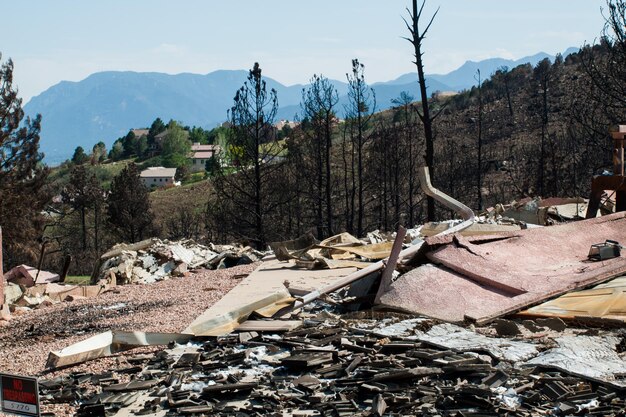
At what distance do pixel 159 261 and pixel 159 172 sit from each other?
100 metres

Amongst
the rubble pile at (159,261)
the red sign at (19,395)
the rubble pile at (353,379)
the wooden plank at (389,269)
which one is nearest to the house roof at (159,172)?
the rubble pile at (159,261)

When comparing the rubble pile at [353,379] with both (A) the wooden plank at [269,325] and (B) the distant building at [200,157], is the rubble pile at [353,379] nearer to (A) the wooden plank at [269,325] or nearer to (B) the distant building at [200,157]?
(A) the wooden plank at [269,325]

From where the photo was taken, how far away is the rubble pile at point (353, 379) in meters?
5.63

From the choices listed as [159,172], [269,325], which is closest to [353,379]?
[269,325]

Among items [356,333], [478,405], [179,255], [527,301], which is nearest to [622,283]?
[527,301]

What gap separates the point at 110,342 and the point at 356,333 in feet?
7.90

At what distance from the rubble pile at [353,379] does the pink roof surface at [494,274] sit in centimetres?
50

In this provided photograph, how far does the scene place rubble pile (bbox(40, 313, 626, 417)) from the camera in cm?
563

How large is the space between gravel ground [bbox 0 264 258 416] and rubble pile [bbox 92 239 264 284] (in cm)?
228

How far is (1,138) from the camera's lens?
133ft

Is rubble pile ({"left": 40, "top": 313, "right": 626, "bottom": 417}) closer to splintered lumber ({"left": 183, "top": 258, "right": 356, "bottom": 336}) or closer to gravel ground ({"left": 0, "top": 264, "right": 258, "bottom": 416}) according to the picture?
splintered lumber ({"left": 183, "top": 258, "right": 356, "bottom": 336})

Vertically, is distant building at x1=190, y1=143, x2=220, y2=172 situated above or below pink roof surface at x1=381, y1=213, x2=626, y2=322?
above

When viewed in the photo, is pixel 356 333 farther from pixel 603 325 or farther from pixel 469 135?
pixel 469 135

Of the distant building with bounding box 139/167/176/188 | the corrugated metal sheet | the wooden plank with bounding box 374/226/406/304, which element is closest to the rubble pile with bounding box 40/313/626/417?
the corrugated metal sheet
